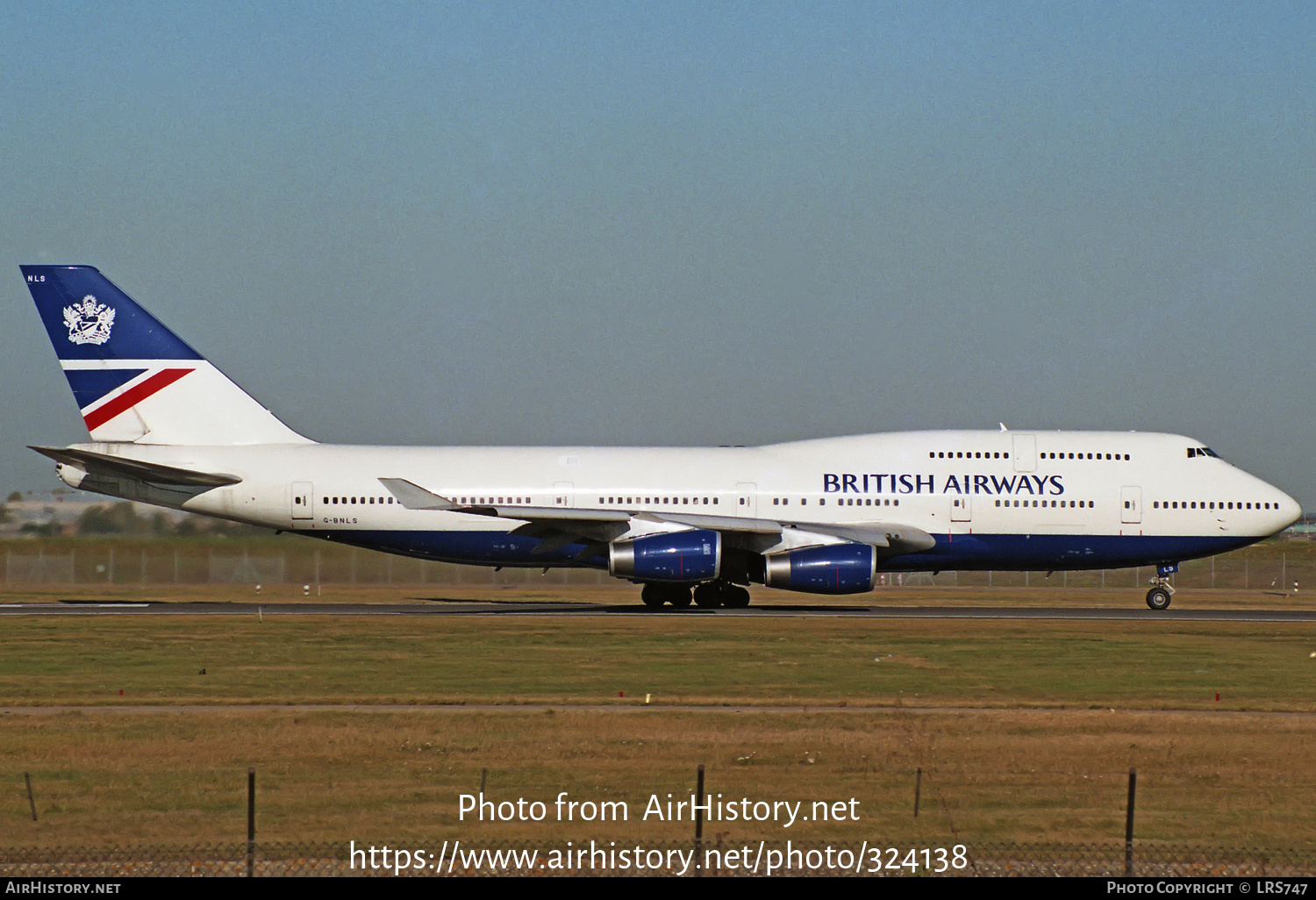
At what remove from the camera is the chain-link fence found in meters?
10.4

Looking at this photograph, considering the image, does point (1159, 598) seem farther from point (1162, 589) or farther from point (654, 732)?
point (654, 732)

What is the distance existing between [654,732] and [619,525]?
804 inches

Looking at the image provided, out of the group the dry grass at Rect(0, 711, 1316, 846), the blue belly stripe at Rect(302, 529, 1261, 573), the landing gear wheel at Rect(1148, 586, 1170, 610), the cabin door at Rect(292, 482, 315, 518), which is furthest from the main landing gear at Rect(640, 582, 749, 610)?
the dry grass at Rect(0, 711, 1316, 846)

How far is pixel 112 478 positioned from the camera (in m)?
39.6

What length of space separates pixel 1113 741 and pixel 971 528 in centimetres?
2294

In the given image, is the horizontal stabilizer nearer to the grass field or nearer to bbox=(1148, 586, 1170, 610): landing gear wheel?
the grass field

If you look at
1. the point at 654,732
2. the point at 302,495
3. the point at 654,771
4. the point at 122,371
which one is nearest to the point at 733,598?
the point at 302,495

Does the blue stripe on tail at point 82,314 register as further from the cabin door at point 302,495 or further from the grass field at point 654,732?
the grass field at point 654,732

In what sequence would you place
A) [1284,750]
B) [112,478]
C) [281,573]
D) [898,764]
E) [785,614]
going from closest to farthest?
[898,764], [1284,750], [785,614], [112,478], [281,573]

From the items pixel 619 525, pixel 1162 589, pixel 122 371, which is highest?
pixel 122 371

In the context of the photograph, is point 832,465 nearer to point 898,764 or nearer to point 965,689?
point 965,689

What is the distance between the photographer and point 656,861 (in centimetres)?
1071

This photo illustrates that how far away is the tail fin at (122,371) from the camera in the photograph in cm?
4097
